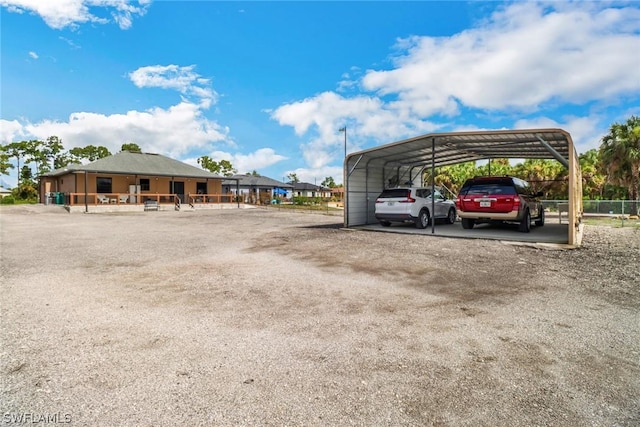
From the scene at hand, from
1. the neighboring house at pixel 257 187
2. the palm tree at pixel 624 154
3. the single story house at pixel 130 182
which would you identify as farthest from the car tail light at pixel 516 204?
the neighboring house at pixel 257 187

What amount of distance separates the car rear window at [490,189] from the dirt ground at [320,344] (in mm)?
4267

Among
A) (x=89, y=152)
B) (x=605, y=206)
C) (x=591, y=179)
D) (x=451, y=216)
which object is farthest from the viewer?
(x=89, y=152)

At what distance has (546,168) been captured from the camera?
3484 cm

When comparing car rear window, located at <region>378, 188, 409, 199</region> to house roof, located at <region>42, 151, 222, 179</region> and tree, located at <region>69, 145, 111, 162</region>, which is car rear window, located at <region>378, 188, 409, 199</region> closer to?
house roof, located at <region>42, 151, 222, 179</region>

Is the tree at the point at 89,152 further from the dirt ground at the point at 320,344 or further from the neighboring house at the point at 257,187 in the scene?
the dirt ground at the point at 320,344

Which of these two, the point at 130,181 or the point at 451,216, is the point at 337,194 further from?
the point at 451,216

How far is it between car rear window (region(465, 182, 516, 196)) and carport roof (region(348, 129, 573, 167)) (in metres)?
1.52

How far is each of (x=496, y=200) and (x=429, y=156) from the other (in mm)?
5894

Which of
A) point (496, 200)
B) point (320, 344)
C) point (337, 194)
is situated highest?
point (337, 194)

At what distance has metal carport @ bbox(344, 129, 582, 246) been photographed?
11.1 metres

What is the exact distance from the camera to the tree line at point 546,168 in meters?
24.2

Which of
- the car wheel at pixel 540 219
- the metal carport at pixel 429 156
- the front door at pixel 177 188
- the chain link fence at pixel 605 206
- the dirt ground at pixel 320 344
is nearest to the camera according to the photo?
the dirt ground at pixel 320 344

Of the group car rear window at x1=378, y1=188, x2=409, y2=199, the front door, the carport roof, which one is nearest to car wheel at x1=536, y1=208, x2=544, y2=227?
the carport roof

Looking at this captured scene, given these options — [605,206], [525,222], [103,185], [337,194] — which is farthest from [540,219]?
[337,194]
